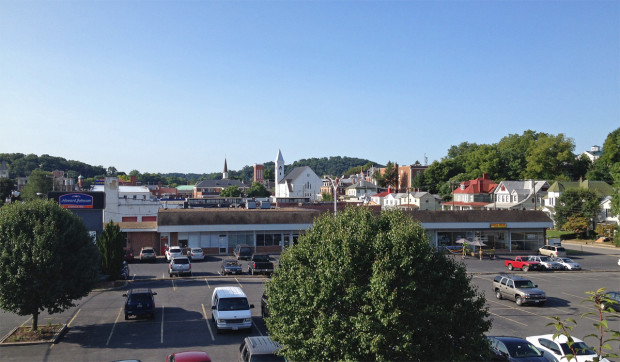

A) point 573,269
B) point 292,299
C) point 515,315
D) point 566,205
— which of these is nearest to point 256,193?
point 566,205

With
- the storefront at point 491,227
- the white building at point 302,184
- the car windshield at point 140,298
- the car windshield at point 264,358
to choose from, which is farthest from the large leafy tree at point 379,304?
the white building at point 302,184

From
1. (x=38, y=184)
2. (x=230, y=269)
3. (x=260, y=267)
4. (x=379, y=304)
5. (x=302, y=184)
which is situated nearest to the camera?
(x=379, y=304)

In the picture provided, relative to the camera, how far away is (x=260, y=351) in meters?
13.8

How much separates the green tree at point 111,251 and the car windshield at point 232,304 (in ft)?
50.7

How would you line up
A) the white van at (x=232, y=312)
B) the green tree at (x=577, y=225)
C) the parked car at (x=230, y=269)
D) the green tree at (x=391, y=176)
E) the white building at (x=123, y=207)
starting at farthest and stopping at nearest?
the green tree at (x=391, y=176)
the green tree at (x=577, y=225)
the white building at (x=123, y=207)
the parked car at (x=230, y=269)
the white van at (x=232, y=312)

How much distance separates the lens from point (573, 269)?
40.8m

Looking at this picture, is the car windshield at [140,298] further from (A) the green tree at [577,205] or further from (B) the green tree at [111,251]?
(A) the green tree at [577,205]

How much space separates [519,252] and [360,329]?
50421 millimetres

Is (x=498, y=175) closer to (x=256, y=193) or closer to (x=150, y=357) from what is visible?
(x=256, y=193)

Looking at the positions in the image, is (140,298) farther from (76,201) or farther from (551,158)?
(551,158)

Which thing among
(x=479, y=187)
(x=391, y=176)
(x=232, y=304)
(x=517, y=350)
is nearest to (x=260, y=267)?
(x=232, y=304)

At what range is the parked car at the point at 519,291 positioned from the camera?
2627cm

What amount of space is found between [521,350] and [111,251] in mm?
26836

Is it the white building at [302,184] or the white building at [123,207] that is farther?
the white building at [302,184]
